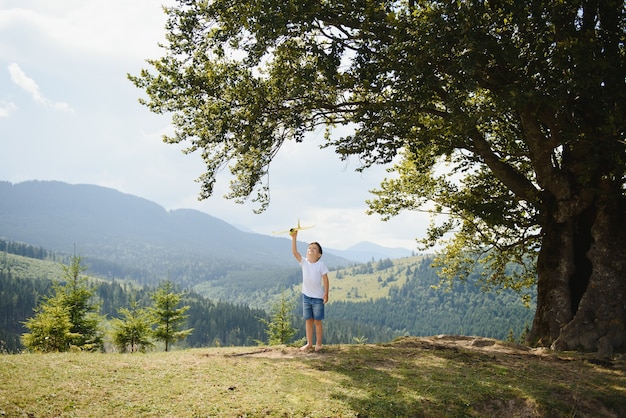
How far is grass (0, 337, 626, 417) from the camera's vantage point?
25.9ft

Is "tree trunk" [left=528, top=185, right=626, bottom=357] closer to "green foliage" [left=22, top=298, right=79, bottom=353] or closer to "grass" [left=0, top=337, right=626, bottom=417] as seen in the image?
"grass" [left=0, top=337, right=626, bottom=417]

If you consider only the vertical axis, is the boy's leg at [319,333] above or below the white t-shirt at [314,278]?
below

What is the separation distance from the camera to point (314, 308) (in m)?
12.9

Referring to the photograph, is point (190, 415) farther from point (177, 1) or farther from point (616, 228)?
point (616, 228)

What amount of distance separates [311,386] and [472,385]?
3.63 meters

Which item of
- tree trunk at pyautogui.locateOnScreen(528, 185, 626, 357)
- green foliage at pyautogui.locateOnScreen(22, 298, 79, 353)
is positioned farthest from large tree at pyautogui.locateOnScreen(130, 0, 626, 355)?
green foliage at pyautogui.locateOnScreen(22, 298, 79, 353)

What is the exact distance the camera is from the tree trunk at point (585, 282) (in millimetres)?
14633

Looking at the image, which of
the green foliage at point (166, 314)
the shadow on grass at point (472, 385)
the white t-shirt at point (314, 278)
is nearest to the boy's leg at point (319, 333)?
the shadow on grass at point (472, 385)

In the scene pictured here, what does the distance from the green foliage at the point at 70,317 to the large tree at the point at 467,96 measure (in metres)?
18.7

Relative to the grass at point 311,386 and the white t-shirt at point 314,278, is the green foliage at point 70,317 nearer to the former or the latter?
the grass at point 311,386

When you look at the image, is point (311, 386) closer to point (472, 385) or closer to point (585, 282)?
point (472, 385)

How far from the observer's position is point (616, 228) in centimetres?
1639

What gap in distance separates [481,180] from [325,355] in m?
13.5

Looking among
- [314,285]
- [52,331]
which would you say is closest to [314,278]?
[314,285]
